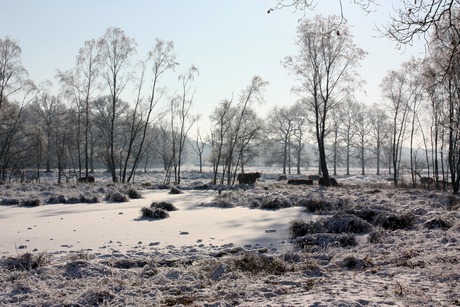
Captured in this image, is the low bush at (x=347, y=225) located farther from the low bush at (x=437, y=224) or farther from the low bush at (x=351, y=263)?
the low bush at (x=351, y=263)

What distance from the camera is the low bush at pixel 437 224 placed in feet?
20.6

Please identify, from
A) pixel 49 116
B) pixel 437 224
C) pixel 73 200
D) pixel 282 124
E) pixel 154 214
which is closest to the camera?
pixel 437 224

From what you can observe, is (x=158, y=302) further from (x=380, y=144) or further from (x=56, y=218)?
(x=380, y=144)

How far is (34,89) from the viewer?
24.6 meters

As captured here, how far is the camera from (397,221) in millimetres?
6816

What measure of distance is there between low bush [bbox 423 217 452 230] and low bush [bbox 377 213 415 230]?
11.6 inches

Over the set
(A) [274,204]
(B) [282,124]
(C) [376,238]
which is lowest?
(A) [274,204]

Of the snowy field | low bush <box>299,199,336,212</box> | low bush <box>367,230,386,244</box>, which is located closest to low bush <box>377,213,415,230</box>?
the snowy field

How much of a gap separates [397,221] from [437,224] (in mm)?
703

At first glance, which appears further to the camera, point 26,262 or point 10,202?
point 10,202

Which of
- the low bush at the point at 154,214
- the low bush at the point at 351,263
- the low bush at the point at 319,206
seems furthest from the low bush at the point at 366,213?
the low bush at the point at 154,214

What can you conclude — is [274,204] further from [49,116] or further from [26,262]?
[49,116]

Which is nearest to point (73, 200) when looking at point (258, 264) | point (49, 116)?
point (258, 264)

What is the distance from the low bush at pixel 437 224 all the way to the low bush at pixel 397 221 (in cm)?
29
